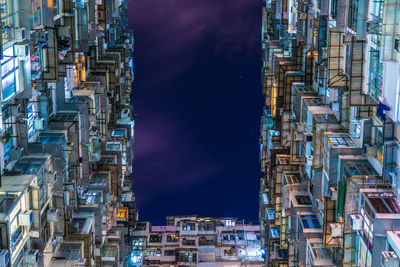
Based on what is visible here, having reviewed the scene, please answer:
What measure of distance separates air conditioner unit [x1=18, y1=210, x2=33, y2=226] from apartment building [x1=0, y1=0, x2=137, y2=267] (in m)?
0.06

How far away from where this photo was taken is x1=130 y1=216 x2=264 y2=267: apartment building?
74.4 metres

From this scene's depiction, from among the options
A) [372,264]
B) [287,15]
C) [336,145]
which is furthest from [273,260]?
[287,15]

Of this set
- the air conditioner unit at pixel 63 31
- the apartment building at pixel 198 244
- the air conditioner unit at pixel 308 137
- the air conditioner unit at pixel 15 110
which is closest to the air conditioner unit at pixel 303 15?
the air conditioner unit at pixel 308 137

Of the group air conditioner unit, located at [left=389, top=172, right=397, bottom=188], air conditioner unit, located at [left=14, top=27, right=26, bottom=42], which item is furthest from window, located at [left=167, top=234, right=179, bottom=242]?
air conditioner unit, located at [left=14, top=27, right=26, bottom=42]

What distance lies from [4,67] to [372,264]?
2055cm

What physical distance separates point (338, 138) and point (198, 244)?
171ft

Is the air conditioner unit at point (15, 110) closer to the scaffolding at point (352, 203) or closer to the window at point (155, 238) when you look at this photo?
the scaffolding at point (352, 203)

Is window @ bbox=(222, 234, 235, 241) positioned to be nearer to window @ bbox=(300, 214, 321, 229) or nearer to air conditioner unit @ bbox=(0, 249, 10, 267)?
window @ bbox=(300, 214, 321, 229)

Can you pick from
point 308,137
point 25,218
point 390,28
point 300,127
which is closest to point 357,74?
point 390,28

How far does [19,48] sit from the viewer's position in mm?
23156

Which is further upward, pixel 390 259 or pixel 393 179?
pixel 393 179

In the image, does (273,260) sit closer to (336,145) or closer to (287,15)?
(336,145)

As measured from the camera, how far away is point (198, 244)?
77.0 metres

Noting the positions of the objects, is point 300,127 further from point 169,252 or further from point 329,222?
point 169,252
